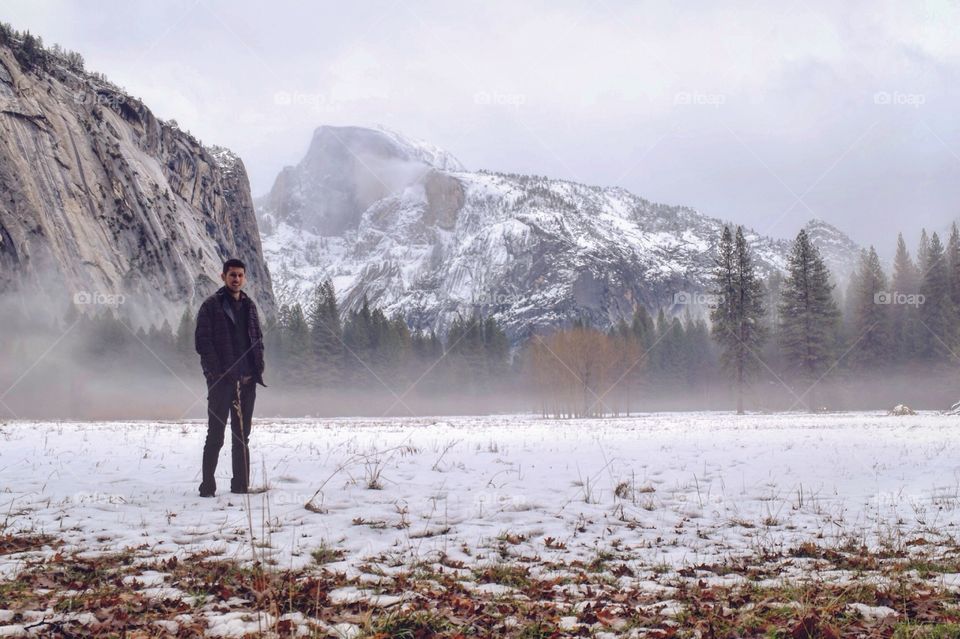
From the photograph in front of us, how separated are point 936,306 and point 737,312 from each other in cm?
2863

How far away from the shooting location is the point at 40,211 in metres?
65.1

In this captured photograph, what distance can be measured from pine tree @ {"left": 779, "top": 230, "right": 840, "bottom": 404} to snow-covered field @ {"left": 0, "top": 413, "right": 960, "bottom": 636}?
43.9m

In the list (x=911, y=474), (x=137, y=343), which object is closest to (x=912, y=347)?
(x=911, y=474)

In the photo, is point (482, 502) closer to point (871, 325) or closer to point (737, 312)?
point (737, 312)

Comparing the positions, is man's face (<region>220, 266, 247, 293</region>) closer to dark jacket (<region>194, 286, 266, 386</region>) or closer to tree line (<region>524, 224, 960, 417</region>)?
dark jacket (<region>194, 286, 266, 386</region>)

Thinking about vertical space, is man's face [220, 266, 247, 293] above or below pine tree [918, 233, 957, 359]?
below

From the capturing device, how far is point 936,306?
205 ft

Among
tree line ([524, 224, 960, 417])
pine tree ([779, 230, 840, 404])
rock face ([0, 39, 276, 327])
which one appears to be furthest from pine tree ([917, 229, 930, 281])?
rock face ([0, 39, 276, 327])

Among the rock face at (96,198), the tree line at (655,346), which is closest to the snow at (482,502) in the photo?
the tree line at (655,346)

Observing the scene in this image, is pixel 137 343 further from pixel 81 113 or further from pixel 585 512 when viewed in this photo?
pixel 585 512

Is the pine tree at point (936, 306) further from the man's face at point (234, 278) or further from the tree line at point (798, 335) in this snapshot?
the man's face at point (234, 278)

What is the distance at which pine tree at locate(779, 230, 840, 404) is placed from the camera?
170 ft

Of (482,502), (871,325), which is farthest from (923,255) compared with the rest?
(482,502)

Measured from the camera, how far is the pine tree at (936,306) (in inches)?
2373
